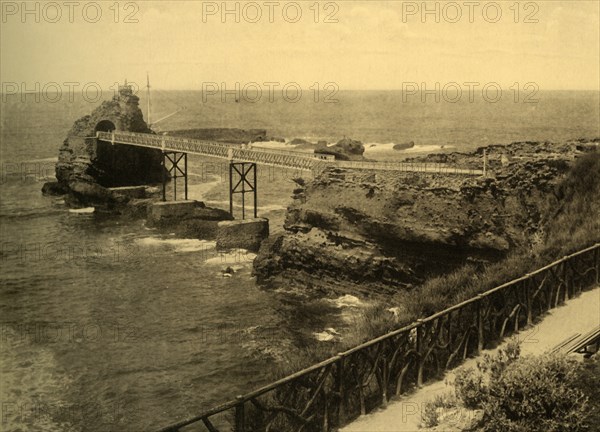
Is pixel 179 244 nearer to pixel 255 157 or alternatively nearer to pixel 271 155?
pixel 255 157

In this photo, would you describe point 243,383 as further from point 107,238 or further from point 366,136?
point 366,136

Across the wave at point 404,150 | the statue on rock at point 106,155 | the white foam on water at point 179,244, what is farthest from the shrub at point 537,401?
the wave at point 404,150

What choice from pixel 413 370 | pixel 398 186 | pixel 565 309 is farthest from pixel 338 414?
pixel 398 186

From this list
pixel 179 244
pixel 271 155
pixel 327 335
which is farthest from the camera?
pixel 179 244

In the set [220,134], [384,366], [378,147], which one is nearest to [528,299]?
[384,366]

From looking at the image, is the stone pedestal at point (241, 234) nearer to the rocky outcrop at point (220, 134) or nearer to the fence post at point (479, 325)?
the fence post at point (479, 325)
